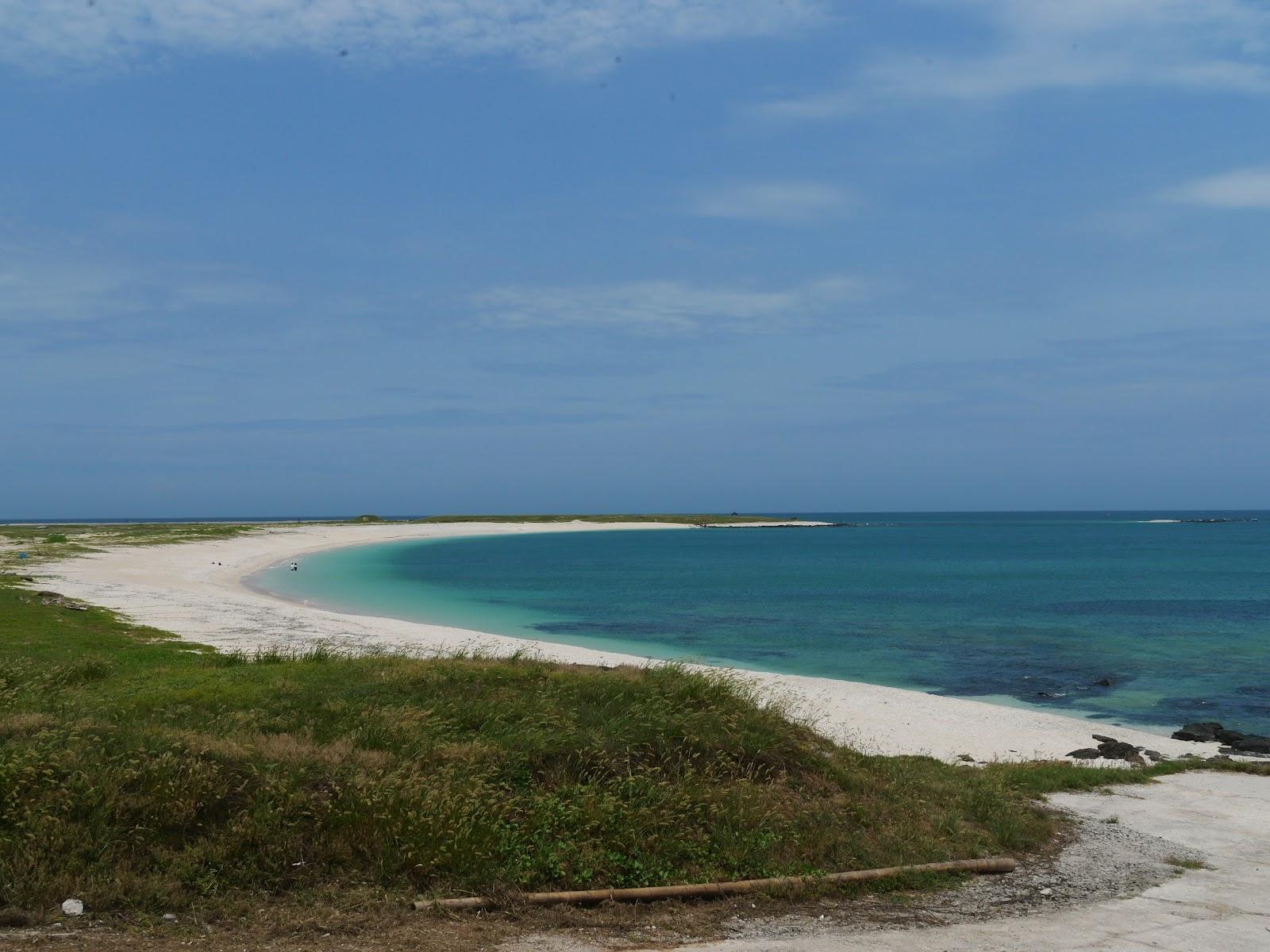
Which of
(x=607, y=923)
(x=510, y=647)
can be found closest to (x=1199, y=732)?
(x=607, y=923)

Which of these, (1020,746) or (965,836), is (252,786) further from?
(1020,746)

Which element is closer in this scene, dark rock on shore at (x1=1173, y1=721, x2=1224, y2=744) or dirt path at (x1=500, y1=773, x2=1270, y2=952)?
Result: dirt path at (x1=500, y1=773, x2=1270, y2=952)

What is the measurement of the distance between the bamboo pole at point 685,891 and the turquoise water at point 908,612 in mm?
18541

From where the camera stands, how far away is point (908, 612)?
5197 centimetres

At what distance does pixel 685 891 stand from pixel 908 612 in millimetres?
45383

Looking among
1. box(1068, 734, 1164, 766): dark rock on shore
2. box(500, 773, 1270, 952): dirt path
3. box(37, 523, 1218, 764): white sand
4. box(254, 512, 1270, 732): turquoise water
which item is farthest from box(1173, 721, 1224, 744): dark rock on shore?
box(500, 773, 1270, 952): dirt path

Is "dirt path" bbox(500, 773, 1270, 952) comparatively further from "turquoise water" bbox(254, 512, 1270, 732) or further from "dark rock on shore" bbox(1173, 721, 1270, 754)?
A: "turquoise water" bbox(254, 512, 1270, 732)

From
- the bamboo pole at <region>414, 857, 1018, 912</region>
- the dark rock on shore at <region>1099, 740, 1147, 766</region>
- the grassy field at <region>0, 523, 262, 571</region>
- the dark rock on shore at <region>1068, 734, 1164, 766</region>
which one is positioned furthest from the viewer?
the grassy field at <region>0, 523, 262, 571</region>

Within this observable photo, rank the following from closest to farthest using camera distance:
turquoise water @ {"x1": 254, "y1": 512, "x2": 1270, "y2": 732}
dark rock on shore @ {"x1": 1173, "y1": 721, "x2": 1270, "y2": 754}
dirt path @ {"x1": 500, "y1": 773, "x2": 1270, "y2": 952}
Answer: dirt path @ {"x1": 500, "y1": 773, "x2": 1270, "y2": 952} → dark rock on shore @ {"x1": 1173, "y1": 721, "x2": 1270, "y2": 754} → turquoise water @ {"x1": 254, "y1": 512, "x2": 1270, "y2": 732}

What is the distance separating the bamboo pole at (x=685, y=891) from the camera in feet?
28.5

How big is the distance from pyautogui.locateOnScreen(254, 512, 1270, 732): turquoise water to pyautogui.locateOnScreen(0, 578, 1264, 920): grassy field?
57.5 ft

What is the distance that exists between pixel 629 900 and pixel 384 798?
270 centimetres

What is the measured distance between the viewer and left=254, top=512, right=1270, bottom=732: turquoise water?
31422 millimetres

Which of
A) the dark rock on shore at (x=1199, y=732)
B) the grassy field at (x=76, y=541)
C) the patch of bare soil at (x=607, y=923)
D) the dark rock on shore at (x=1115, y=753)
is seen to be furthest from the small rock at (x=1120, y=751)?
the grassy field at (x=76, y=541)
